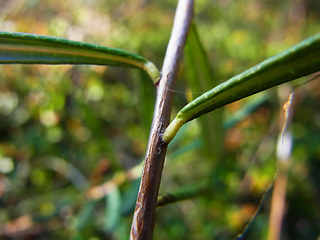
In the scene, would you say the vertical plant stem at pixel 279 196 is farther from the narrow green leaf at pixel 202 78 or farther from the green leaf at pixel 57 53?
the green leaf at pixel 57 53

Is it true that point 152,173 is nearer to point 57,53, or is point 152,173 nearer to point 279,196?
point 57,53

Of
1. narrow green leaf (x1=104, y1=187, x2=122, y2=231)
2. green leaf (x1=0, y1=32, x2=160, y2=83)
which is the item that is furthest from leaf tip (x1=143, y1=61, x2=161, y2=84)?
narrow green leaf (x1=104, y1=187, x2=122, y2=231)

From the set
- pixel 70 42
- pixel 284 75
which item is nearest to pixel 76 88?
pixel 70 42

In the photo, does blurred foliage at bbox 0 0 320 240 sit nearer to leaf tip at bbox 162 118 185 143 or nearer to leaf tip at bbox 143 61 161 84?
leaf tip at bbox 143 61 161 84

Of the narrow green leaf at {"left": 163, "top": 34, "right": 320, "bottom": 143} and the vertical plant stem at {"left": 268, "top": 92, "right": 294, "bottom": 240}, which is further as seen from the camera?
the vertical plant stem at {"left": 268, "top": 92, "right": 294, "bottom": 240}

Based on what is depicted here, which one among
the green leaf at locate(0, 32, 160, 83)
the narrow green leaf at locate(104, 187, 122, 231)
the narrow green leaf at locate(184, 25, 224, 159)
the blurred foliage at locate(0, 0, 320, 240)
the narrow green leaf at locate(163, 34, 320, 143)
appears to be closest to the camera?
the narrow green leaf at locate(163, 34, 320, 143)

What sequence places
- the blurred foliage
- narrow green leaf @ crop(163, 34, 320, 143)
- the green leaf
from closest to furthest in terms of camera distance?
narrow green leaf @ crop(163, 34, 320, 143) < the green leaf < the blurred foliage

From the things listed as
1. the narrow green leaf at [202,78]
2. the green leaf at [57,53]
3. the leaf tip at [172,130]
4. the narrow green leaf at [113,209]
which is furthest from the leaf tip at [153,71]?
the narrow green leaf at [113,209]

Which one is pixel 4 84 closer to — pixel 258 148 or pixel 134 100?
pixel 134 100
